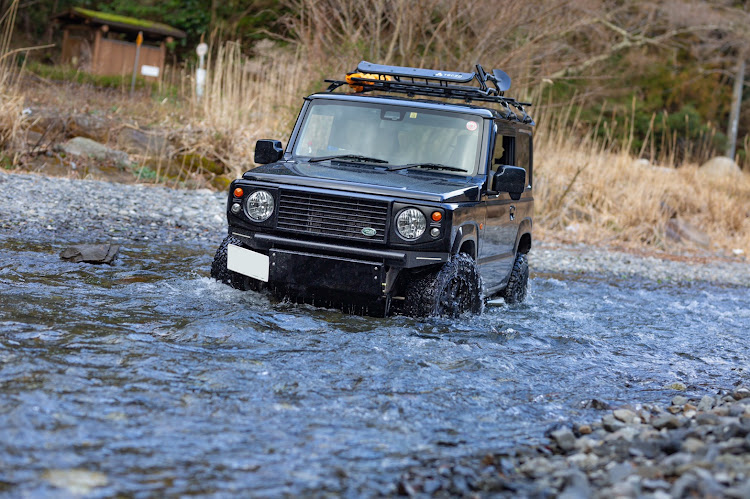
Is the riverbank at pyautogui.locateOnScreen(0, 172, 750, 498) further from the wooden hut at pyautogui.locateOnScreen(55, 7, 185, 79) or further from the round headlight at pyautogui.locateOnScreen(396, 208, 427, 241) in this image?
the wooden hut at pyautogui.locateOnScreen(55, 7, 185, 79)

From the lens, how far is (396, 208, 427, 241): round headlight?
588 cm

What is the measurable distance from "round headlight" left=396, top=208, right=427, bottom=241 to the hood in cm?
11

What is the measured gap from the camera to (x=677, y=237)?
16.6 meters

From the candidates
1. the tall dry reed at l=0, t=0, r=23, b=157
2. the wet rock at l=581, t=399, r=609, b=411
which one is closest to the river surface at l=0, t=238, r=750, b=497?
the wet rock at l=581, t=399, r=609, b=411

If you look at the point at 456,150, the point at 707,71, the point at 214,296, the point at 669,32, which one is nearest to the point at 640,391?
the point at 456,150

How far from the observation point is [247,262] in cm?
610

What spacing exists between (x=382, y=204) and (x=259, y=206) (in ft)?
2.94

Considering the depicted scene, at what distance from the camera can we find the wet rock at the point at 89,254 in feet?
26.0

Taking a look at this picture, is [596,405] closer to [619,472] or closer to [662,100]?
[619,472]

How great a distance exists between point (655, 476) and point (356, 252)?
9.66 feet

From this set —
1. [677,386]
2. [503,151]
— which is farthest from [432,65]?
[677,386]

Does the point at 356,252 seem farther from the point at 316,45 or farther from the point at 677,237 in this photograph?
the point at 677,237

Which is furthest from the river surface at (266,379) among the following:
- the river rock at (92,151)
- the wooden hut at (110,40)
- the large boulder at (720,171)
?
Answer: the wooden hut at (110,40)

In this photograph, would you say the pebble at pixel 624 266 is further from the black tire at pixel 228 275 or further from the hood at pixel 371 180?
the black tire at pixel 228 275
